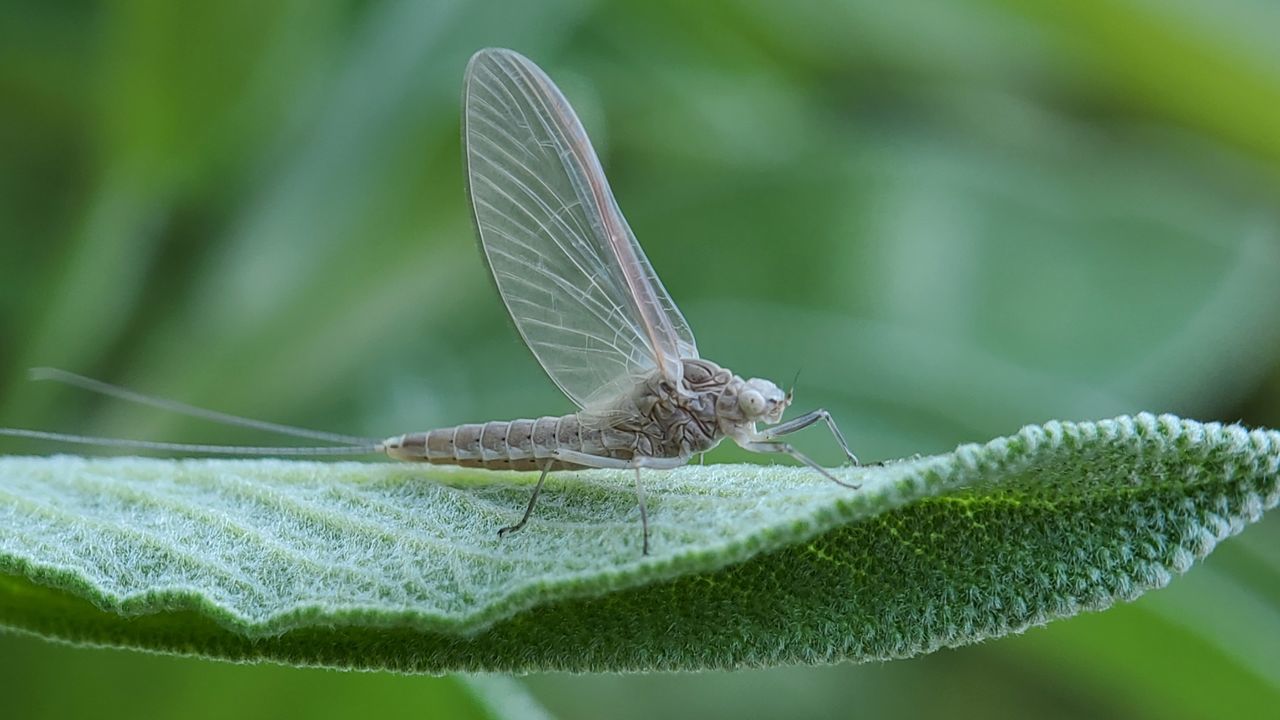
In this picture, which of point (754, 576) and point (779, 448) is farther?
point (779, 448)

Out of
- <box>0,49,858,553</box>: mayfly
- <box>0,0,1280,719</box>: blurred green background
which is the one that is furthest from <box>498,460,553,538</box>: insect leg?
<box>0,0,1280,719</box>: blurred green background

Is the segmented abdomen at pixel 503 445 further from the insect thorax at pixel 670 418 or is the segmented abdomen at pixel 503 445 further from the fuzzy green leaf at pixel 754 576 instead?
the fuzzy green leaf at pixel 754 576

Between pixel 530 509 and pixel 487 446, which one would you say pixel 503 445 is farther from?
pixel 530 509

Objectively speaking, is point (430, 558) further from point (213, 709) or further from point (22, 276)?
point (22, 276)

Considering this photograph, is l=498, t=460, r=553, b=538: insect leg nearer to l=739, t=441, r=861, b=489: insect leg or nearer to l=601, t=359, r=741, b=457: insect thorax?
l=601, t=359, r=741, b=457: insect thorax

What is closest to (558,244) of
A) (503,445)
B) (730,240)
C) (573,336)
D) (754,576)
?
(573,336)

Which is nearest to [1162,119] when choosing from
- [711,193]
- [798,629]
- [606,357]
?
[711,193]

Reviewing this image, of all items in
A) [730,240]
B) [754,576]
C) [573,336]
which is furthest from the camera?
[730,240]
